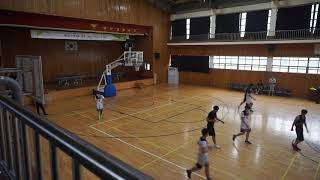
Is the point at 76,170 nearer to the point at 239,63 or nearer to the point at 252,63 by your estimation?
the point at 252,63

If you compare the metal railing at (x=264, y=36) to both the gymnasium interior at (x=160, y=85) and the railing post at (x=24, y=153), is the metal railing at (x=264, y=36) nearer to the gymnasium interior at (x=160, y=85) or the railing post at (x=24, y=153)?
the gymnasium interior at (x=160, y=85)

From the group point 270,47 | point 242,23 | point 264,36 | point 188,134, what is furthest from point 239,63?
point 188,134

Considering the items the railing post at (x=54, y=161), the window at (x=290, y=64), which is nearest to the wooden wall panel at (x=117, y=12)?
the window at (x=290, y=64)

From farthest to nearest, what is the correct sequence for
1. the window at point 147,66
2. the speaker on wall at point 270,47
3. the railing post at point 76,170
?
the window at point 147,66, the speaker on wall at point 270,47, the railing post at point 76,170

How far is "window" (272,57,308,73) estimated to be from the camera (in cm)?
1764

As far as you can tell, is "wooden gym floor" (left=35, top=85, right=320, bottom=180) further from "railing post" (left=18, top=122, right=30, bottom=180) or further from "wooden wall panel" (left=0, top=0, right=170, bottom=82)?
"wooden wall panel" (left=0, top=0, right=170, bottom=82)

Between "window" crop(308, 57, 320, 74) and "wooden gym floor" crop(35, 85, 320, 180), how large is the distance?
2379 millimetres

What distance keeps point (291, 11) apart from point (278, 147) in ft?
41.6

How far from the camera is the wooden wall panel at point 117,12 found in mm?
14438

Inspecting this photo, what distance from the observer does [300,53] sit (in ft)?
56.2

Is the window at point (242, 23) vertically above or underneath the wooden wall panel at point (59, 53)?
above

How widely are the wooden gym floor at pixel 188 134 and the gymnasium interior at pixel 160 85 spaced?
0.18ft

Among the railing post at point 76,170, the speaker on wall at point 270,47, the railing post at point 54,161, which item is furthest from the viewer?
the speaker on wall at point 270,47

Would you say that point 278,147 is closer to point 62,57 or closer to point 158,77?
point 158,77
